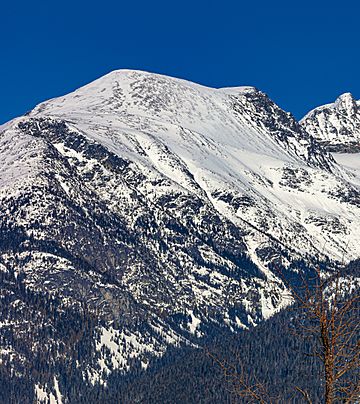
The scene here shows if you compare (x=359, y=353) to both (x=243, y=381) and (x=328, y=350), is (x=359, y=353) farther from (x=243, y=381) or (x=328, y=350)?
(x=243, y=381)

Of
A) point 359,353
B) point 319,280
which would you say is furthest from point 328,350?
point 319,280

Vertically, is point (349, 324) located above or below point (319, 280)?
below

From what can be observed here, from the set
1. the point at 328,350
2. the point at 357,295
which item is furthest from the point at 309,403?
the point at 357,295

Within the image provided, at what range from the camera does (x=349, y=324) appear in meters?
22.2

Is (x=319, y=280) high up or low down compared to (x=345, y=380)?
up

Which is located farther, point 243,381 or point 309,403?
point 243,381

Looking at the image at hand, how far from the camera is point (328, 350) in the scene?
2202cm

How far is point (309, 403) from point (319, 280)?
305cm

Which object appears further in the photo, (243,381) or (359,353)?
(243,381)

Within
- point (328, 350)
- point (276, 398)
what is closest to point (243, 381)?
point (276, 398)

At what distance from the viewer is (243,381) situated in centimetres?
2341

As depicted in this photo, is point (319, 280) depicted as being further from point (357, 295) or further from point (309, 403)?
point (309, 403)

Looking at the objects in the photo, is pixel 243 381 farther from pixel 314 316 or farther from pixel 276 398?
pixel 314 316

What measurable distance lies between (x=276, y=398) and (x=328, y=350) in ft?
5.58
